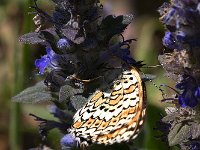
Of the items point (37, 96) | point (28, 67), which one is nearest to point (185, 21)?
point (37, 96)

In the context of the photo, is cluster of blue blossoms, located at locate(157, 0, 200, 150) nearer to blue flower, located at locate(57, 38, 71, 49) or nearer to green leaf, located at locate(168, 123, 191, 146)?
green leaf, located at locate(168, 123, 191, 146)

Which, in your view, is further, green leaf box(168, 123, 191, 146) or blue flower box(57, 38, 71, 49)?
blue flower box(57, 38, 71, 49)

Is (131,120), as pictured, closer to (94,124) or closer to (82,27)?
(94,124)

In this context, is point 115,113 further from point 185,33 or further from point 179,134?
point 185,33

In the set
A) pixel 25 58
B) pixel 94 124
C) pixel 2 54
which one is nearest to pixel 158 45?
pixel 2 54

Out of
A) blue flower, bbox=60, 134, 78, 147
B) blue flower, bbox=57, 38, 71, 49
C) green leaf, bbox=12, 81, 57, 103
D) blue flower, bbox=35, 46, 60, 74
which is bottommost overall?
blue flower, bbox=60, 134, 78, 147

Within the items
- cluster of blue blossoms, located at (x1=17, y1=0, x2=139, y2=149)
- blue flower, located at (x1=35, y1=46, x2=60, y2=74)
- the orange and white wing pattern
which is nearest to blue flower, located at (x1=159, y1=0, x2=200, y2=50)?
the orange and white wing pattern

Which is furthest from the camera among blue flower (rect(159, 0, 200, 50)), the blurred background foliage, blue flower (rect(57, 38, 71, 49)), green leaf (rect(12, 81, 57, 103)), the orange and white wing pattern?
the blurred background foliage
